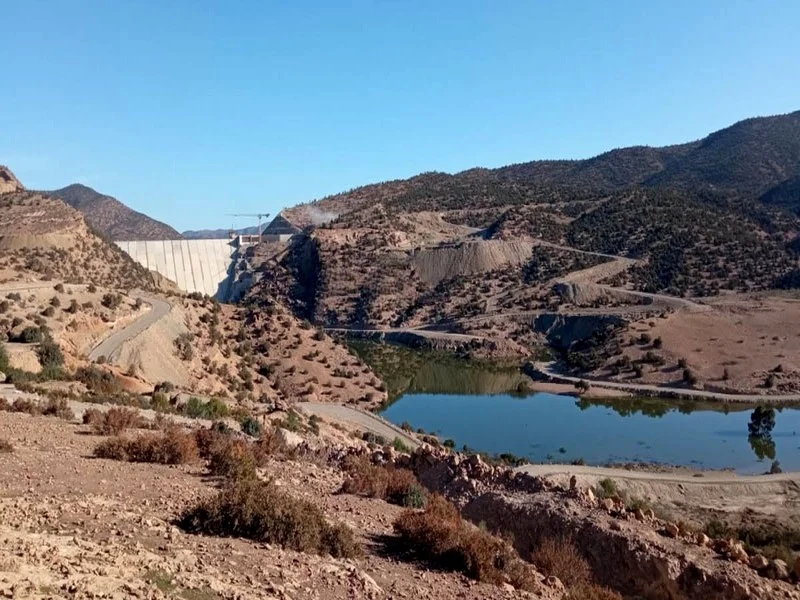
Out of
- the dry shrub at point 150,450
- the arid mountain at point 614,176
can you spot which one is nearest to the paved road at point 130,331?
the dry shrub at point 150,450

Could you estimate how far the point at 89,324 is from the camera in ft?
111

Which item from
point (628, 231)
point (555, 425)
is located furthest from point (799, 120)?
point (555, 425)

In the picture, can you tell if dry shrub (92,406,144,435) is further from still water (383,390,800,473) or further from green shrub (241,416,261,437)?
still water (383,390,800,473)

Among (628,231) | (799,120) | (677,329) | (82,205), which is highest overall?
(799,120)

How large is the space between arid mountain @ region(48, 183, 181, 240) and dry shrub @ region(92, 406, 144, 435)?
137m

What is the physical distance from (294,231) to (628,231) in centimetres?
6556

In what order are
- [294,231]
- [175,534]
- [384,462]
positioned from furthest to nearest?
[294,231] → [384,462] → [175,534]

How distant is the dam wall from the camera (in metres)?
101

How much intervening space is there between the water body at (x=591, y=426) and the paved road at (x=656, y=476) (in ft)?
16.8

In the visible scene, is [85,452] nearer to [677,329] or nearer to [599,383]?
[599,383]

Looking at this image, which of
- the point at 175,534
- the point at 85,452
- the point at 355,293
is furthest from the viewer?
the point at 355,293

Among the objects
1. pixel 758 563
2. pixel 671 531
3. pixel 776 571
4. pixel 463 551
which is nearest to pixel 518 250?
pixel 671 531

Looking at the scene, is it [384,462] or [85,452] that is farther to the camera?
[384,462]

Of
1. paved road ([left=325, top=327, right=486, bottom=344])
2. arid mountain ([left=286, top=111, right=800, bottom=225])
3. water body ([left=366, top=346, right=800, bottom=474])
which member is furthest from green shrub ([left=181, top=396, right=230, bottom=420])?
arid mountain ([left=286, top=111, right=800, bottom=225])
